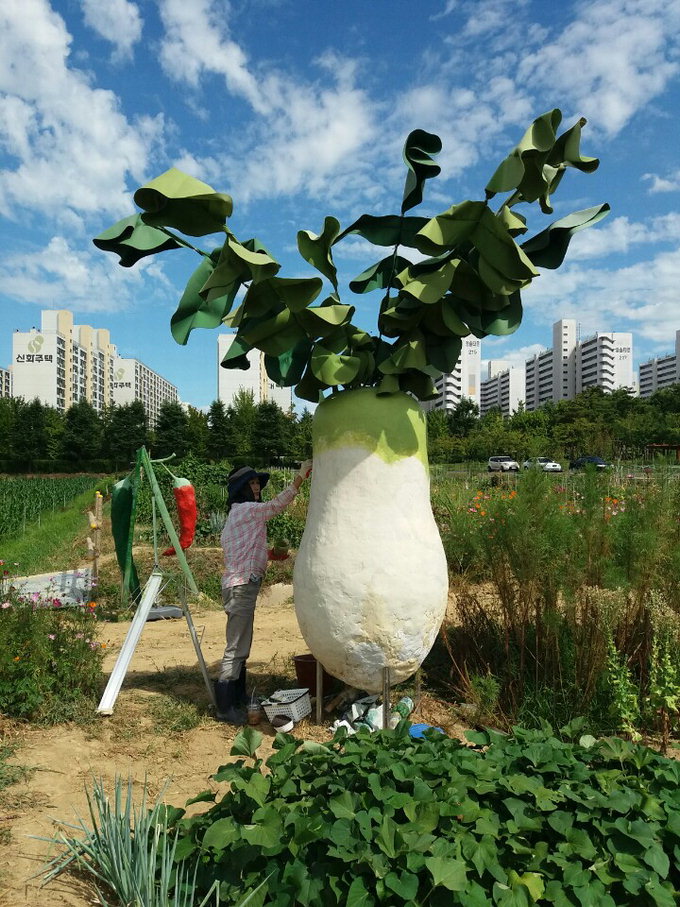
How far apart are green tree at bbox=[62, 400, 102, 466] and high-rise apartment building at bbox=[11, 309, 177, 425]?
24156mm

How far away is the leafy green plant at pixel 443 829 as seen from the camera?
1.74m

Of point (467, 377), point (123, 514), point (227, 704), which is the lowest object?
point (227, 704)

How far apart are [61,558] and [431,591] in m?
9.68

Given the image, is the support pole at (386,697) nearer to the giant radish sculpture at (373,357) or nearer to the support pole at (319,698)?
the giant radish sculpture at (373,357)

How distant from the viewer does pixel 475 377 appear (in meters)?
99.5

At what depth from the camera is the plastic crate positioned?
3863mm

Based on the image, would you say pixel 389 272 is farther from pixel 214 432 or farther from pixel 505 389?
pixel 505 389

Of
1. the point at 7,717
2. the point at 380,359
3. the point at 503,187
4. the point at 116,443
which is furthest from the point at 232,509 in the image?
the point at 116,443

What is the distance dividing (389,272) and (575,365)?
4028 inches

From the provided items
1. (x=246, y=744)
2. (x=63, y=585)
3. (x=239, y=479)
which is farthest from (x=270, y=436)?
(x=246, y=744)

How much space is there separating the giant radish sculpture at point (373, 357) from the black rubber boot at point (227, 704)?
784mm

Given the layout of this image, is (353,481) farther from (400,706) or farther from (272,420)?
(272,420)

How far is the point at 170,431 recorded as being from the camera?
37.9 meters

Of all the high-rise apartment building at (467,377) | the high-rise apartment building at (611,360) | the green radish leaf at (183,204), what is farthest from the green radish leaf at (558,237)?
the high-rise apartment building at (611,360)
